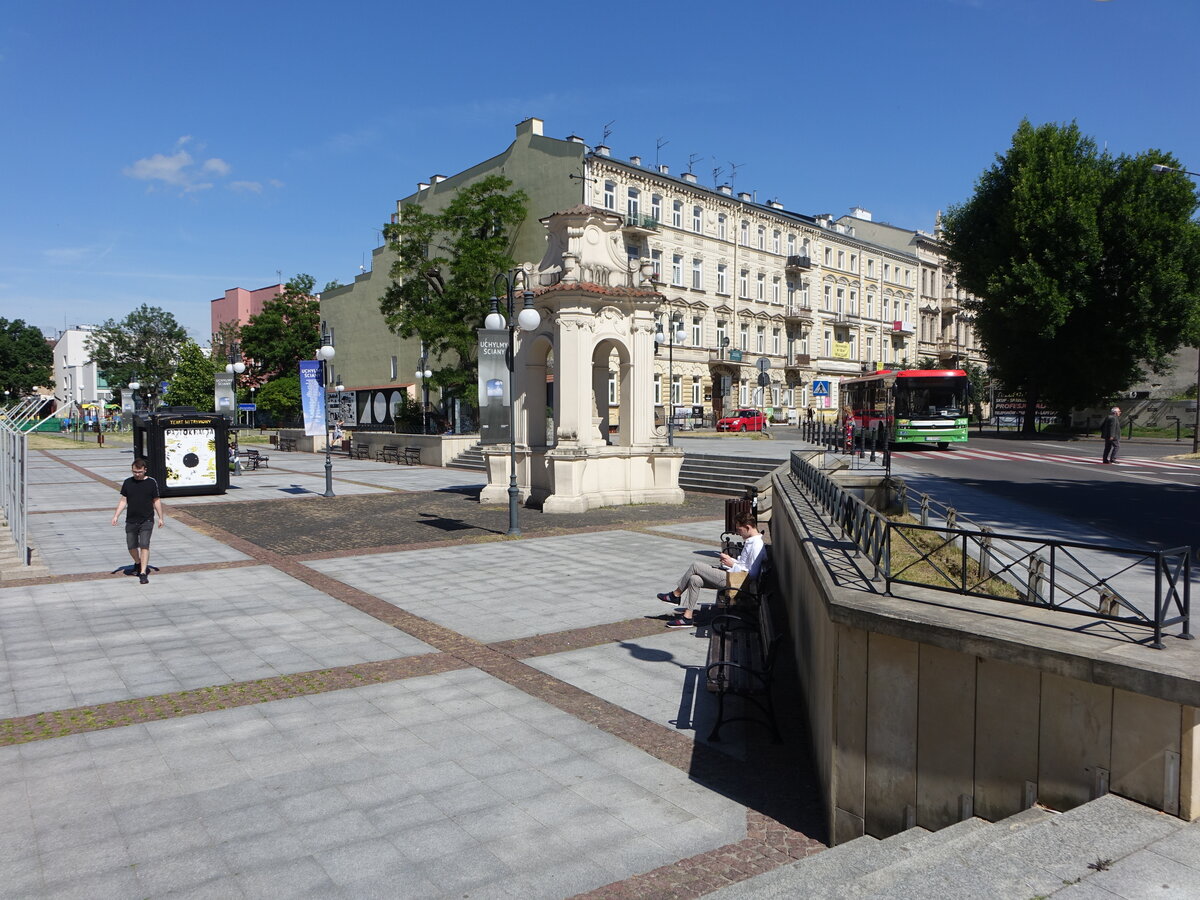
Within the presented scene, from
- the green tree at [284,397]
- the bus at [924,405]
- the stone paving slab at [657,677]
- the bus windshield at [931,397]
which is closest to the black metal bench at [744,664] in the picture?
the stone paving slab at [657,677]

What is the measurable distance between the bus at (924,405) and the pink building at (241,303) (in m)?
75.2

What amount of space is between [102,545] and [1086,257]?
4111 centimetres

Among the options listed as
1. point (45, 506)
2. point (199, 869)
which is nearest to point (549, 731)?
point (199, 869)

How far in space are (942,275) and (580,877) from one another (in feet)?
266

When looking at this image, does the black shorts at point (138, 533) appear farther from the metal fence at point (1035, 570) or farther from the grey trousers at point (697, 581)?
the metal fence at point (1035, 570)

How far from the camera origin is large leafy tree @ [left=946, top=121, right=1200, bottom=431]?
38250mm

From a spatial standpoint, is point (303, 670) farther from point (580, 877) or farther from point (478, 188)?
point (478, 188)

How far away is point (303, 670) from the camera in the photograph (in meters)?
7.72

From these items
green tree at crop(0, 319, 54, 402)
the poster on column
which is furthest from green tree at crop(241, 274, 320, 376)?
the poster on column

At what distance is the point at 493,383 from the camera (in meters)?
16.0

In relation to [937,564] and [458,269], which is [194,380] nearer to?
[458,269]

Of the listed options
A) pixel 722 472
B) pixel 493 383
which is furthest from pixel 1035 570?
pixel 722 472

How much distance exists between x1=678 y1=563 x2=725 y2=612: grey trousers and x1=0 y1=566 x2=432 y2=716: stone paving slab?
2856 millimetres

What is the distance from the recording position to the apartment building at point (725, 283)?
153 ft
